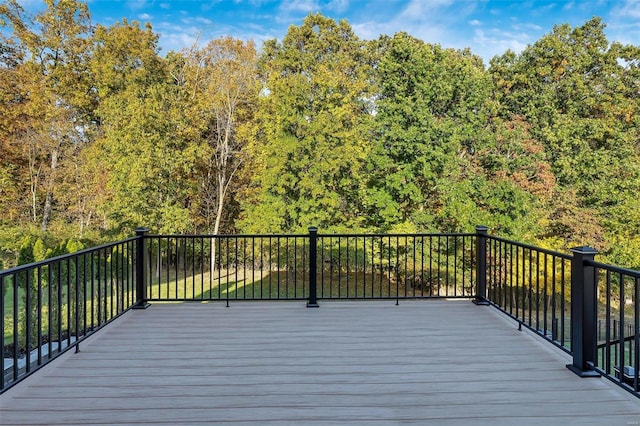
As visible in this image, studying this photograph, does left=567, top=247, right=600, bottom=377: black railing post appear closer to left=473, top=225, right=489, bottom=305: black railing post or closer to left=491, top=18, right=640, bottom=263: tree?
left=473, top=225, right=489, bottom=305: black railing post

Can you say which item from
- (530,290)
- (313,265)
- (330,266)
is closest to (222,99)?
(330,266)

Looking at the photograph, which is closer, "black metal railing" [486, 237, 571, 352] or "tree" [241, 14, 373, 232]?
"black metal railing" [486, 237, 571, 352]

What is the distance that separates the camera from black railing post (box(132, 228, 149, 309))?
15.2 ft

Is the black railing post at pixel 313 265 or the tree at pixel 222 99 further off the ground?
the tree at pixel 222 99

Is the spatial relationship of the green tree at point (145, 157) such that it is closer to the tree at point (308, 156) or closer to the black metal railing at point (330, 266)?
the black metal railing at point (330, 266)

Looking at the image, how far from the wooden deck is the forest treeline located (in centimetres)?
928

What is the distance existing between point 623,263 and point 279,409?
1683 centimetres

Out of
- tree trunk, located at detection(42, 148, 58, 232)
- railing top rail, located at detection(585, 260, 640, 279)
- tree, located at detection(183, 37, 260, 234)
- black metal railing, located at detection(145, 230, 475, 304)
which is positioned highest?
tree, located at detection(183, 37, 260, 234)

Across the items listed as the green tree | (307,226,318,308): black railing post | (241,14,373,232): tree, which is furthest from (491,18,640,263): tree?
the green tree

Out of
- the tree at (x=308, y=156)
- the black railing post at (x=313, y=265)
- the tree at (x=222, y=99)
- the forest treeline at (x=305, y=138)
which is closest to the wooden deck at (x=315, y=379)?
the black railing post at (x=313, y=265)

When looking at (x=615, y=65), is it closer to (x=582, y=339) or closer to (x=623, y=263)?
(x=623, y=263)

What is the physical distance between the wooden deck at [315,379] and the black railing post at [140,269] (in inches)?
25.1

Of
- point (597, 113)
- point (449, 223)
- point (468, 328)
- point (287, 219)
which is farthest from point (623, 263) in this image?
point (468, 328)

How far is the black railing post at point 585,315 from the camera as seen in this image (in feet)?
9.07
